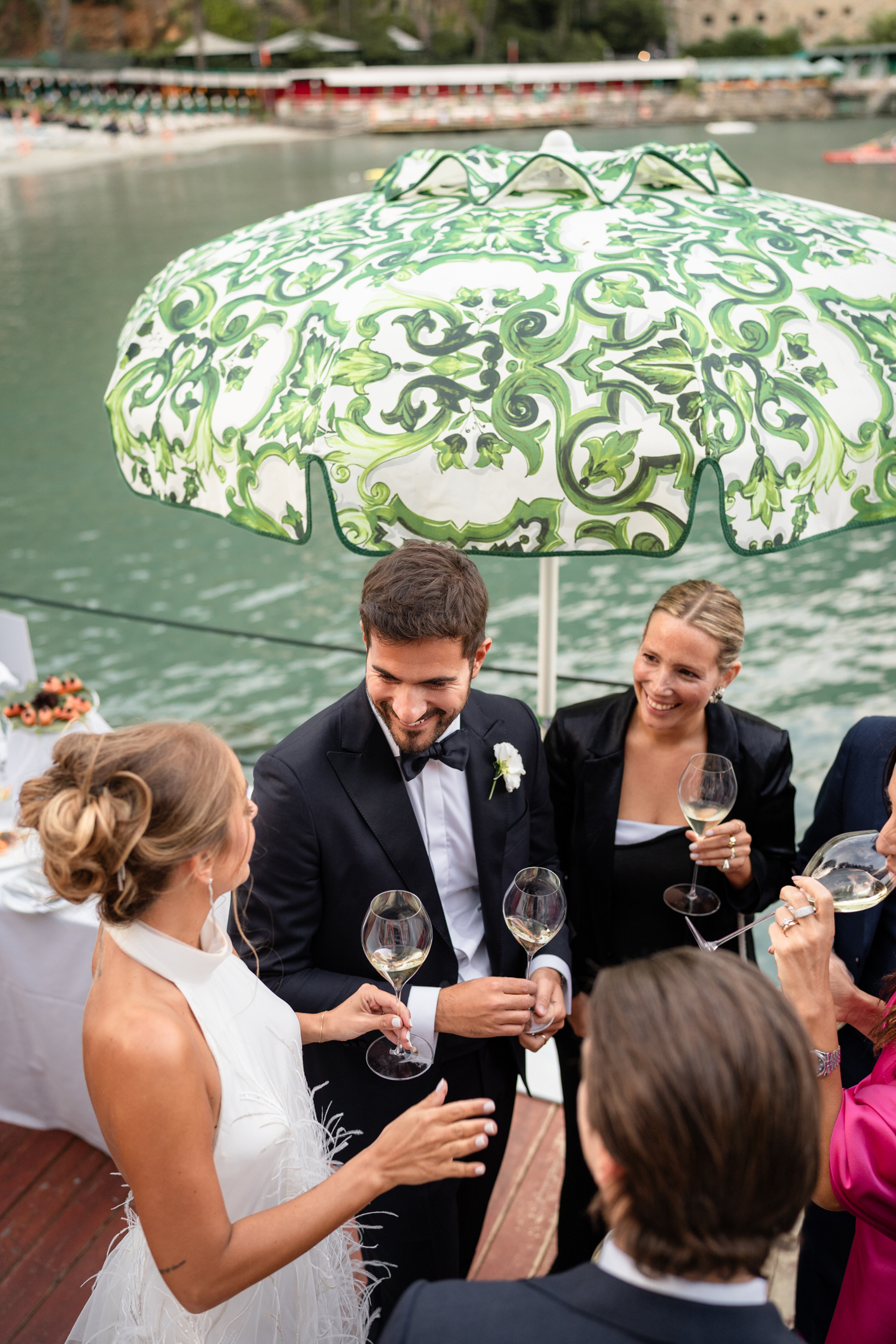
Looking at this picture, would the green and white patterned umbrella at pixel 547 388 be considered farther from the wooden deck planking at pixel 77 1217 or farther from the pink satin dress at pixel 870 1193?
the wooden deck planking at pixel 77 1217

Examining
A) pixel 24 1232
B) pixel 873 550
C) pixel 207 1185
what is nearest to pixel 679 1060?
pixel 207 1185

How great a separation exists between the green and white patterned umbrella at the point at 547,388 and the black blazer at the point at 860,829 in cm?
55

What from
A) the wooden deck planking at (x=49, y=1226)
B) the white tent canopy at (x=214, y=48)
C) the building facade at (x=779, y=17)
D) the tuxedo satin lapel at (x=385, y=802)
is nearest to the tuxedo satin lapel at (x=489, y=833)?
the tuxedo satin lapel at (x=385, y=802)

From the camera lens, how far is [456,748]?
2.05 m

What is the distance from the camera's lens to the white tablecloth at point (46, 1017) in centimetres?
280

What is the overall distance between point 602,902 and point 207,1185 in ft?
3.96

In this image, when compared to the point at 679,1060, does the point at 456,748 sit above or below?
below

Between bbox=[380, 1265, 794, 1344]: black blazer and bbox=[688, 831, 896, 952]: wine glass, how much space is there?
2.85ft

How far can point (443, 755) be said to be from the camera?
79.7 inches

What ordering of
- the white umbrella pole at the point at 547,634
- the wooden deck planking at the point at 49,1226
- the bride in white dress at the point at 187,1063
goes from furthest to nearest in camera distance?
the white umbrella pole at the point at 547,634 < the wooden deck planking at the point at 49,1226 < the bride in white dress at the point at 187,1063

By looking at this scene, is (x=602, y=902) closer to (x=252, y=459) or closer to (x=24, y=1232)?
(x=252, y=459)

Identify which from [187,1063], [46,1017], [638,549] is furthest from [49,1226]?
[638,549]

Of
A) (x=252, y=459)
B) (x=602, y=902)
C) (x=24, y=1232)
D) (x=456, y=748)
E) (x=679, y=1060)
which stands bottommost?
(x=24, y=1232)

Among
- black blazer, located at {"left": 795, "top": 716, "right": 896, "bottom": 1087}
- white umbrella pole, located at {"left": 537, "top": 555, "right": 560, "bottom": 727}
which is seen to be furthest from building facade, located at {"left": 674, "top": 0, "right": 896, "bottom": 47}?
black blazer, located at {"left": 795, "top": 716, "right": 896, "bottom": 1087}
